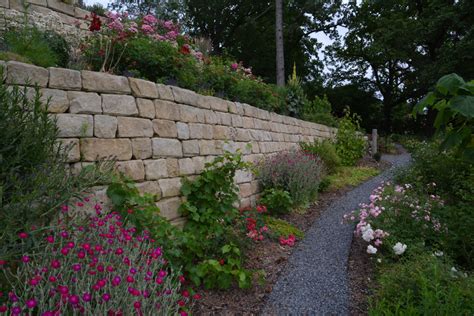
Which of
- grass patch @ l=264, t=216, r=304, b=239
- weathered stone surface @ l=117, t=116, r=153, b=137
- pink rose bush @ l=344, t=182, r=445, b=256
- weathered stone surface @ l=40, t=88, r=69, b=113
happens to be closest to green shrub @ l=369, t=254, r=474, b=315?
pink rose bush @ l=344, t=182, r=445, b=256

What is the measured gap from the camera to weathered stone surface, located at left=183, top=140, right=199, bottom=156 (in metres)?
3.93

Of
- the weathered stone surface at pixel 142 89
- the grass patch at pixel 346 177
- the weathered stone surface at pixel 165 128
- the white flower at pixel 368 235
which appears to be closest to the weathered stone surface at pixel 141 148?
the weathered stone surface at pixel 165 128

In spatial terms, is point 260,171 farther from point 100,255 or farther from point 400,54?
point 400,54

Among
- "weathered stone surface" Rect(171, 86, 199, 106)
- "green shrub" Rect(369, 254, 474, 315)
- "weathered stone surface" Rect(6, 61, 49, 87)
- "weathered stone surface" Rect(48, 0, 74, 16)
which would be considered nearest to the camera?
"green shrub" Rect(369, 254, 474, 315)

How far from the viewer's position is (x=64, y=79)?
104 inches

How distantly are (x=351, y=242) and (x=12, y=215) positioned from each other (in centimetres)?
345

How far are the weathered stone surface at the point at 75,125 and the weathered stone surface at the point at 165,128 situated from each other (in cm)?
81

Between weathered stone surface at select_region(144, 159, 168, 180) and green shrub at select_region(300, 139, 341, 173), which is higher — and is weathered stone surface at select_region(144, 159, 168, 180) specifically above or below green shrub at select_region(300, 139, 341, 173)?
above

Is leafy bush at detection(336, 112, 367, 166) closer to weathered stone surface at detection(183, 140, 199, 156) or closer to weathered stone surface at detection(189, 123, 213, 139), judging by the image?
weathered stone surface at detection(189, 123, 213, 139)

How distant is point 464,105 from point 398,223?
8.42 ft

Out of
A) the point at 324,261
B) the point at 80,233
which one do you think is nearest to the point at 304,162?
the point at 324,261

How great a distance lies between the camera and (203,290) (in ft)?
9.30

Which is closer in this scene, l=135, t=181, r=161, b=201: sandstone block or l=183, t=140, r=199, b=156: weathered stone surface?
l=135, t=181, r=161, b=201: sandstone block

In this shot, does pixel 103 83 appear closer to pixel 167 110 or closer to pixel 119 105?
pixel 119 105
